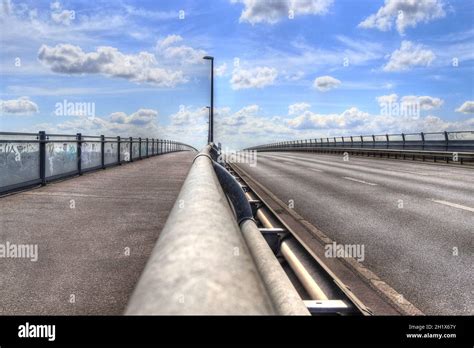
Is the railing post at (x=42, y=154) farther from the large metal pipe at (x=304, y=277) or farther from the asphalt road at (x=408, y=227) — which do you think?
the large metal pipe at (x=304, y=277)

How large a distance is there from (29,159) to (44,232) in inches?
227

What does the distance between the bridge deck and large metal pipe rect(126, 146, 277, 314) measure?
7.74 ft

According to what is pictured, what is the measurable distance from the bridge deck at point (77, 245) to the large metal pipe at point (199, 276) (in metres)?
2.36

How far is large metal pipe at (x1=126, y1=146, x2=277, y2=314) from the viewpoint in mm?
1403

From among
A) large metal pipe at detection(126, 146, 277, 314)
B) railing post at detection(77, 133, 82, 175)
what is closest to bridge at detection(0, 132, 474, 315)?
large metal pipe at detection(126, 146, 277, 314)

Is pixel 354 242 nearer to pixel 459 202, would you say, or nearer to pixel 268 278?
pixel 268 278

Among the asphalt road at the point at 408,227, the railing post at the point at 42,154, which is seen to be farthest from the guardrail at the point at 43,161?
the asphalt road at the point at 408,227

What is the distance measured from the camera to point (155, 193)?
39.0 ft

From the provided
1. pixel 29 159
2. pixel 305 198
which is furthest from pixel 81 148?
pixel 305 198

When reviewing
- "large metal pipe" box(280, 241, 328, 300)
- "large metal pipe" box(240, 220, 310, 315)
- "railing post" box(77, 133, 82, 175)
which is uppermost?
"railing post" box(77, 133, 82, 175)

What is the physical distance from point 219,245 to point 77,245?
4.87 m

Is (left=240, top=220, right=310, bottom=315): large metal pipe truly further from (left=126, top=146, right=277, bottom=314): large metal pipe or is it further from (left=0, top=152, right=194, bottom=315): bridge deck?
(left=0, top=152, right=194, bottom=315): bridge deck

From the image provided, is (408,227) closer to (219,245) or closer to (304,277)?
(304,277)
